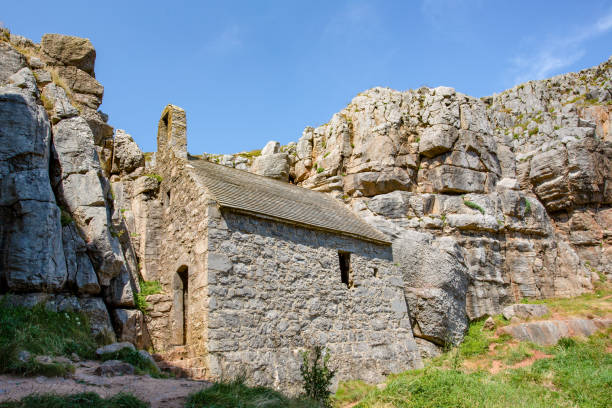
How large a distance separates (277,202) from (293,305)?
3.71m

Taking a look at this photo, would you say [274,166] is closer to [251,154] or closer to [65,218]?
[251,154]

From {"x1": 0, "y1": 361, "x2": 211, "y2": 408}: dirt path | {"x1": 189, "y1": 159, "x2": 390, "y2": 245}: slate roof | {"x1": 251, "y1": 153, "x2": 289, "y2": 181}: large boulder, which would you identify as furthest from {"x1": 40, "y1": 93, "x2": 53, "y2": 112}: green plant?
{"x1": 251, "y1": 153, "x2": 289, "y2": 181}: large boulder

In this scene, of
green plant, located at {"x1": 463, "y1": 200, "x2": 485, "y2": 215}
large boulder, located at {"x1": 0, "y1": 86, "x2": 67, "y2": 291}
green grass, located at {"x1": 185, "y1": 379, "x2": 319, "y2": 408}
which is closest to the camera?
green grass, located at {"x1": 185, "y1": 379, "x2": 319, "y2": 408}

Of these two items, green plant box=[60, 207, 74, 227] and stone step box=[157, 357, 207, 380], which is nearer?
stone step box=[157, 357, 207, 380]

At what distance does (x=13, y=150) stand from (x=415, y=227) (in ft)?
48.6

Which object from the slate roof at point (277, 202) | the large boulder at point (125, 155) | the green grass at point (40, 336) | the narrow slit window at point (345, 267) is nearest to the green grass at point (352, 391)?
the narrow slit window at point (345, 267)

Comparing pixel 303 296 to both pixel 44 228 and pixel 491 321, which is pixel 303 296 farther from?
pixel 491 321

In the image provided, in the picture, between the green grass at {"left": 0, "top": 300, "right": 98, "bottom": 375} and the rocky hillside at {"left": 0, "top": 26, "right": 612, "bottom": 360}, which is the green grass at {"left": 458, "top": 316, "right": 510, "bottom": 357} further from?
the green grass at {"left": 0, "top": 300, "right": 98, "bottom": 375}

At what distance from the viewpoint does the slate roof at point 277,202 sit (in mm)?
13523

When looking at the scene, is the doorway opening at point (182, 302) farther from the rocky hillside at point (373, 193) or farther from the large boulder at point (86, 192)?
the large boulder at point (86, 192)

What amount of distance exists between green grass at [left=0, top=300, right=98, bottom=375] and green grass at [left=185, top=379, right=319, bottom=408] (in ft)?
8.79

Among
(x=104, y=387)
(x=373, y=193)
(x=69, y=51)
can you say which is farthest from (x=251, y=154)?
(x=104, y=387)

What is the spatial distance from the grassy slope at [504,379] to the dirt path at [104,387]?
5339 mm

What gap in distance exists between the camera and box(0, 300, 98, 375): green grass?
749cm
